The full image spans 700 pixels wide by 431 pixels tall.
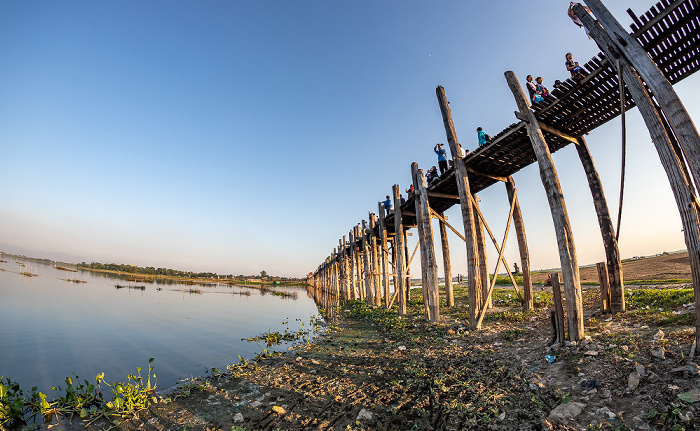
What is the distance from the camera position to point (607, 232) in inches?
274

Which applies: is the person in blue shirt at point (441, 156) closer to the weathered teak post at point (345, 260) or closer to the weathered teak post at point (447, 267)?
the weathered teak post at point (447, 267)

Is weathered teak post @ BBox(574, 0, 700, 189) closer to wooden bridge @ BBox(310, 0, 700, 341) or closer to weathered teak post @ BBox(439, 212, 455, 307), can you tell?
wooden bridge @ BBox(310, 0, 700, 341)

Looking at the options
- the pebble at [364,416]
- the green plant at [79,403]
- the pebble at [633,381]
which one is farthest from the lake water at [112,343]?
the pebble at [633,381]

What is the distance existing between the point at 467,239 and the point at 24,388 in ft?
38.5

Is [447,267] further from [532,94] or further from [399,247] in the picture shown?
[532,94]

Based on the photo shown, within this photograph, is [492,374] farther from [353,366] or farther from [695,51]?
[695,51]

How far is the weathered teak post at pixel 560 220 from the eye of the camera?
5.57 meters

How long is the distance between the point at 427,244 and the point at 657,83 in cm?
791

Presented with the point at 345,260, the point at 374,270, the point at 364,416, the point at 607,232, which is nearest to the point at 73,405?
the point at 364,416

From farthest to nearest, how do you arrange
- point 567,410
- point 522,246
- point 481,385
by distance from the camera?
point 522,246 → point 481,385 → point 567,410

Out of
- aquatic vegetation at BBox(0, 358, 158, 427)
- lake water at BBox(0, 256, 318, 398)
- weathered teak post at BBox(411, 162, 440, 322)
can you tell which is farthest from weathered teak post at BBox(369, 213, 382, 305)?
aquatic vegetation at BBox(0, 358, 158, 427)

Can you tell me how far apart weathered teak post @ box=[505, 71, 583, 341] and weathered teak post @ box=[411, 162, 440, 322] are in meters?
4.97

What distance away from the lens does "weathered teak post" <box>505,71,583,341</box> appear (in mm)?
5574

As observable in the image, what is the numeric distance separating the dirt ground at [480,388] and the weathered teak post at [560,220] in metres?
0.52
